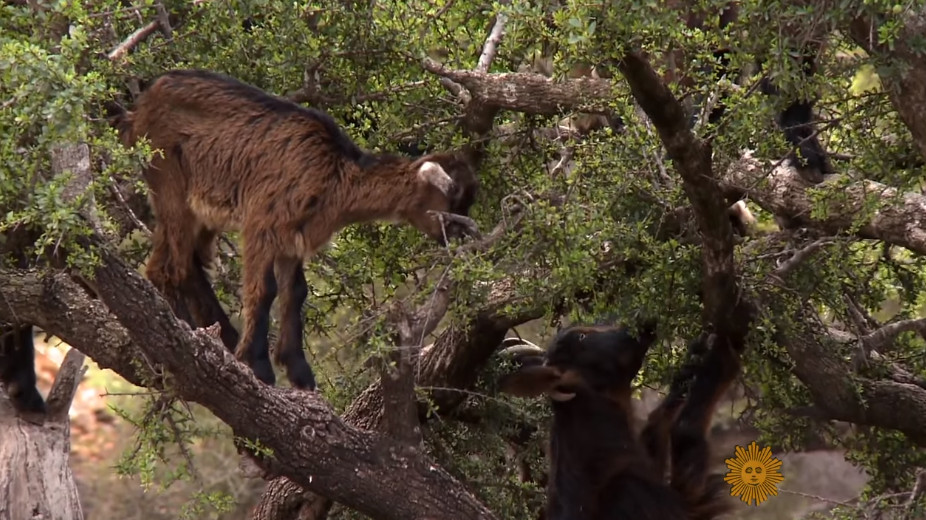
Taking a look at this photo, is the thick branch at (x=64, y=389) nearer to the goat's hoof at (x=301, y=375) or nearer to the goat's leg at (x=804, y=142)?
the goat's hoof at (x=301, y=375)

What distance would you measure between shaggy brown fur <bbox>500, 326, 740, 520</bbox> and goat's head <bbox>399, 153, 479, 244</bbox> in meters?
0.79

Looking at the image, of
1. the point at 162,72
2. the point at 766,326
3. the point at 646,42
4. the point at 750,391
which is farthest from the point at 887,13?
the point at 162,72

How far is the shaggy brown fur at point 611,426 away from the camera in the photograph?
5758 millimetres

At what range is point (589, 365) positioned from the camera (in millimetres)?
5836

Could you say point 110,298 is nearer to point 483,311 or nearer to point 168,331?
point 168,331

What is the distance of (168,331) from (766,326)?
2.46m

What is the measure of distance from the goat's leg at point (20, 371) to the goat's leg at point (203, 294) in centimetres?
97

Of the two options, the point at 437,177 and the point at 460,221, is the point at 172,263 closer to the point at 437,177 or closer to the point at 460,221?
the point at 437,177

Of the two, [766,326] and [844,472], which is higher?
[844,472]

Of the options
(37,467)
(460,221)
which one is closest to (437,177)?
(460,221)

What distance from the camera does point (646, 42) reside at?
5.02 meters

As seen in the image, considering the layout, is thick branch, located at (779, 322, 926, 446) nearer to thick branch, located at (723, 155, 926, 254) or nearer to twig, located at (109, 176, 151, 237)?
thick branch, located at (723, 155, 926, 254)

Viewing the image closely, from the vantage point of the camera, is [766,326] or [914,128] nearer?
[914,128]

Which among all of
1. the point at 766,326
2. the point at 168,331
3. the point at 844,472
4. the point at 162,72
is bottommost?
the point at 168,331
